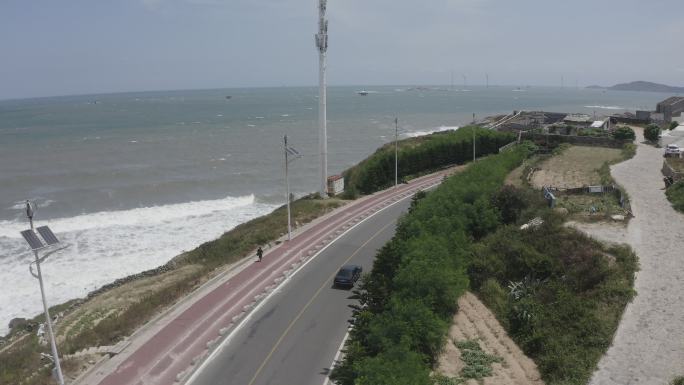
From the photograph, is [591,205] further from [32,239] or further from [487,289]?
[32,239]

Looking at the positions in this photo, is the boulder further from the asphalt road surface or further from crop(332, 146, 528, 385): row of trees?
crop(332, 146, 528, 385): row of trees

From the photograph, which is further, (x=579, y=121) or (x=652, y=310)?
(x=579, y=121)

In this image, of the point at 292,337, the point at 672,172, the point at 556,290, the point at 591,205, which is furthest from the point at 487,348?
the point at 672,172

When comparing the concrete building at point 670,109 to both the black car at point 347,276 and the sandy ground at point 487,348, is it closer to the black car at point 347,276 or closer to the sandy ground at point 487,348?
the black car at point 347,276

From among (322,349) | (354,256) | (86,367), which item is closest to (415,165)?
(354,256)

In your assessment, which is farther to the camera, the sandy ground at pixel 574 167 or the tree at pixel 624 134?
the tree at pixel 624 134

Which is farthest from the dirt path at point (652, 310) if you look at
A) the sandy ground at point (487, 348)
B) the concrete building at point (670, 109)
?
the concrete building at point (670, 109)
